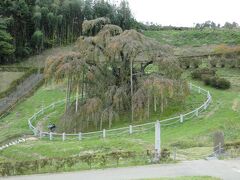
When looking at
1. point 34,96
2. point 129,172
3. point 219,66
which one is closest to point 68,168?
point 129,172

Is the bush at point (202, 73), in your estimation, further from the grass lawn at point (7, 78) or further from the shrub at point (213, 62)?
the grass lawn at point (7, 78)

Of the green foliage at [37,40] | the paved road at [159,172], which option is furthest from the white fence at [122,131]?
the green foliage at [37,40]

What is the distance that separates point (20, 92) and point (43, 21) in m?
22.1

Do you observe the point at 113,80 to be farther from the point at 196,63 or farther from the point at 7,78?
the point at 7,78

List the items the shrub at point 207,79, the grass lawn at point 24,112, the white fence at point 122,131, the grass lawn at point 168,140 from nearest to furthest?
1. the grass lawn at point 168,140
2. the white fence at point 122,131
3. the grass lawn at point 24,112
4. the shrub at point 207,79

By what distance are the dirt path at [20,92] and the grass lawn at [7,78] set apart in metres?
1.32

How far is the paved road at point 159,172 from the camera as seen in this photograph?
16.6 meters

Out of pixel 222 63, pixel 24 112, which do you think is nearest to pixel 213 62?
pixel 222 63

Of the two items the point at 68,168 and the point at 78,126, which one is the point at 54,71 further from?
the point at 68,168

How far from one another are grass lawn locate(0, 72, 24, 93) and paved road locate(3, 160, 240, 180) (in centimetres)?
3264

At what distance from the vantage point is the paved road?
16625 mm

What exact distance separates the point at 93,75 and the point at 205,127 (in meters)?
Answer: 8.97

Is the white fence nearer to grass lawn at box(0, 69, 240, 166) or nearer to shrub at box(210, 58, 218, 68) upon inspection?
grass lawn at box(0, 69, 240, 166)

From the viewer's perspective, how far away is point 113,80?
33688mm
